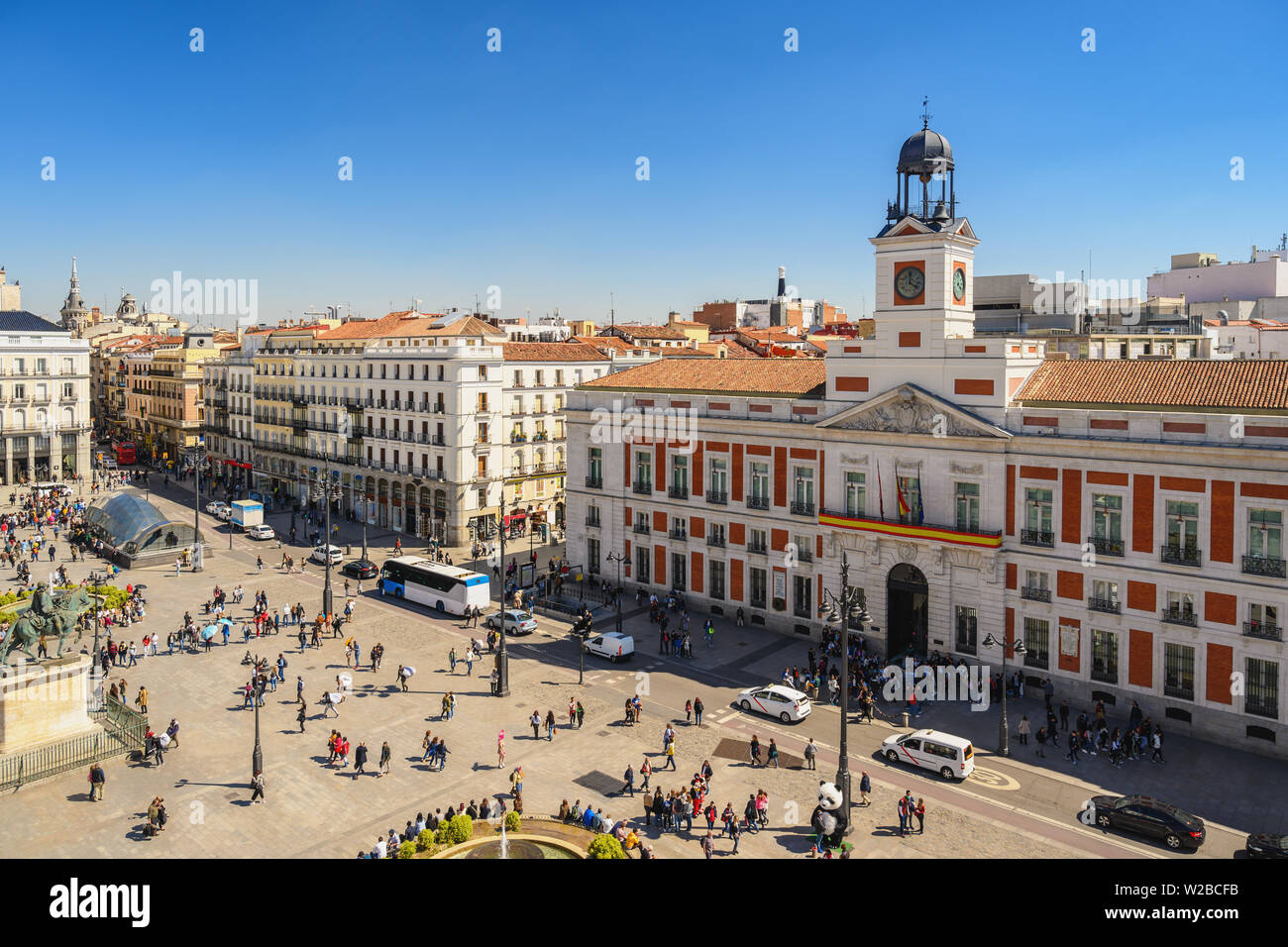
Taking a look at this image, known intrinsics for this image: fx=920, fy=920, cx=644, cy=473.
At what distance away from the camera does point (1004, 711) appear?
34812mm

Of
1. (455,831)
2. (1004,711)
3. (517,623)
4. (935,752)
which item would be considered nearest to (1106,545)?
(1004,711)

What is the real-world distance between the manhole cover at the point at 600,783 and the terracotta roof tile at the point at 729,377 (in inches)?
940

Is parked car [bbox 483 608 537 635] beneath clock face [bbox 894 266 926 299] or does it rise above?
beneath

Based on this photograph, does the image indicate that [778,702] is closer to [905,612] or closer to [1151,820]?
[905,612]

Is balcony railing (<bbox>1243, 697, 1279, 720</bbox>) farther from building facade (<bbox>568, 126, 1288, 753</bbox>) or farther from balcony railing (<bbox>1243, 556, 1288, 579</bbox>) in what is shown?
balcony railing (<bbox>1243, 556, 1288, 579</bbox>)

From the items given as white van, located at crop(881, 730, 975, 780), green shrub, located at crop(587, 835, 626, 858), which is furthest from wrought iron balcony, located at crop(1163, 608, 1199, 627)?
green shrub, located at crop(587, 835, 626, 858)

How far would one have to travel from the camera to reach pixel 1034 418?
132 ft

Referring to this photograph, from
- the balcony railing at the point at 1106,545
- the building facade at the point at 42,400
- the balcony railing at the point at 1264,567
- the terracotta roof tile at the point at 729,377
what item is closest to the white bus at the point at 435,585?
the terracotta roof tile at the point at 729,377

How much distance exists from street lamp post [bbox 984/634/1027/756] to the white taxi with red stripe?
24.6ft

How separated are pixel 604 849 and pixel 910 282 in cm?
3140

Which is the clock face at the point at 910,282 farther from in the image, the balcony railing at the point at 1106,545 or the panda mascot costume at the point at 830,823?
the panda mascot costume at the point at 830,823

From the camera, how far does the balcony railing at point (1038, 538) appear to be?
39594 millimetres

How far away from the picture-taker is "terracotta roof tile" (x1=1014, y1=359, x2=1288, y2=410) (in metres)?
35.9

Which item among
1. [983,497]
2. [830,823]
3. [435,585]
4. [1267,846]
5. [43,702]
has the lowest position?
[830,823]
